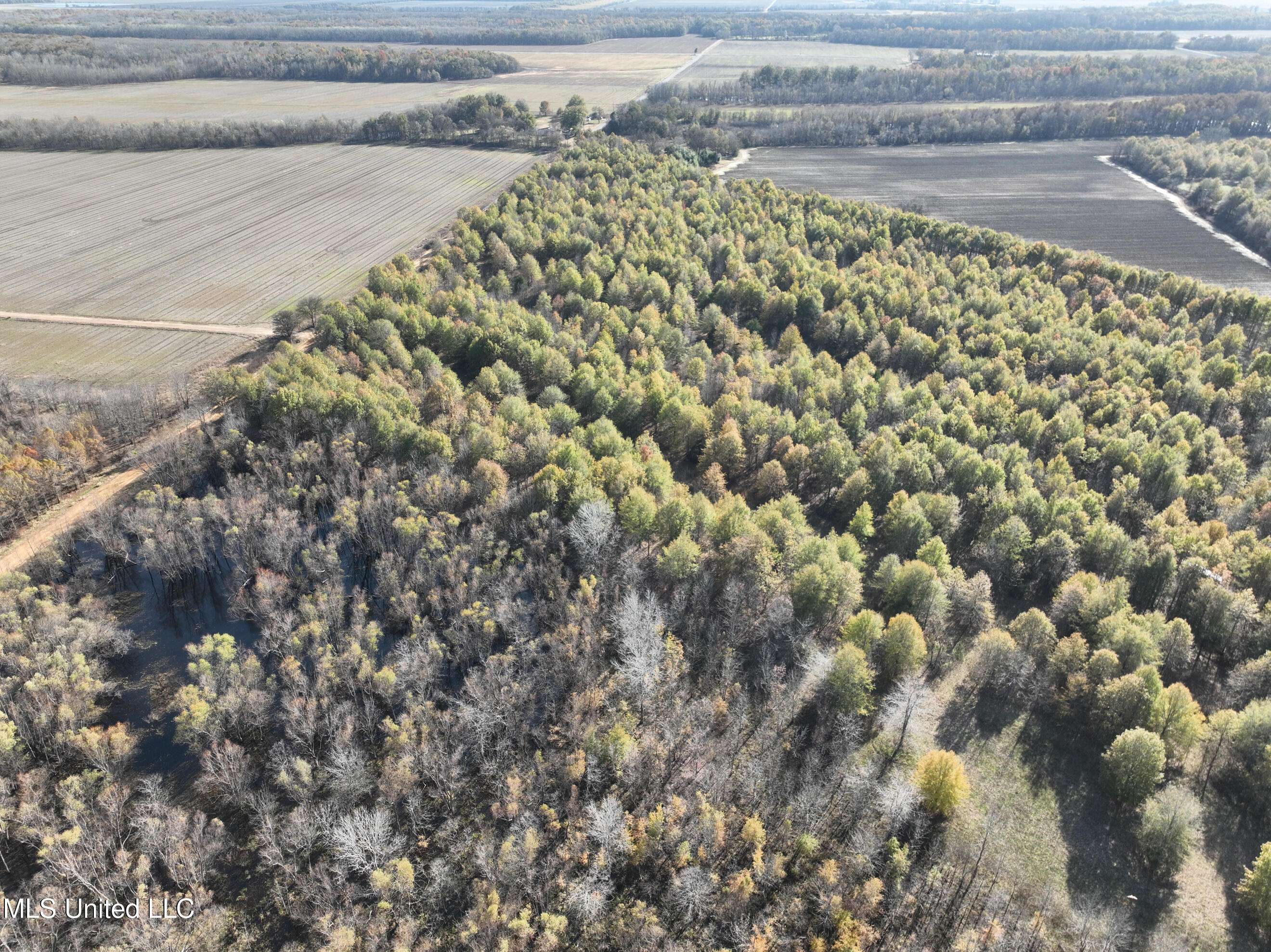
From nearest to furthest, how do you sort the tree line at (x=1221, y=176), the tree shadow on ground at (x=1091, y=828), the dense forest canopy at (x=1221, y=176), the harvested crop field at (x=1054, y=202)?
the tree shadow on ground at (x=1091, y=828), the harvested crop field at (x=1054, y=202), the tree line at (x=1221, y=176), the dense forest canopy at (x=1221, y=176)

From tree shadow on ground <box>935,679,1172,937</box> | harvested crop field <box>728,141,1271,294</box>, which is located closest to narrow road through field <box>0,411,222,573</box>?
tree shadow on ground <box>935,679,1172,937</box>

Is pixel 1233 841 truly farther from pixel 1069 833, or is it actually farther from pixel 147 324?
pixel 147 324

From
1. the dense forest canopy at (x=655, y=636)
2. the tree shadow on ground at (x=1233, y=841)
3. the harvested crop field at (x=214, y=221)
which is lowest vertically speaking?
the tree shadow on ground at (x=1233, y=841)

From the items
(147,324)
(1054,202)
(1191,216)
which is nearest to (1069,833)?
(147,324)

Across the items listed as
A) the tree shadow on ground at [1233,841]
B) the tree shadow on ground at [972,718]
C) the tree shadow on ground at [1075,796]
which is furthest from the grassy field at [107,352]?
the tree shadow on ground at [1233,841]

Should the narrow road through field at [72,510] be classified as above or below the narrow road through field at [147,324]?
below

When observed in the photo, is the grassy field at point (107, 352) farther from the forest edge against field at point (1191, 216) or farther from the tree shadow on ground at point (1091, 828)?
the forest edge against field at point (1191, 216)
